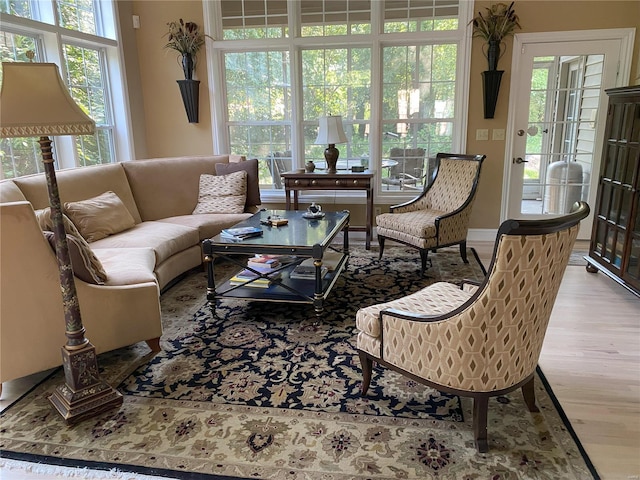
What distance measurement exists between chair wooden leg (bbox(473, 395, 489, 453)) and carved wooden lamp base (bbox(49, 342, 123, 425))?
5.39 ft

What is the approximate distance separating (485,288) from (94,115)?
461cm

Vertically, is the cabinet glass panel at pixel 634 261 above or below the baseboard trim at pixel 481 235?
above

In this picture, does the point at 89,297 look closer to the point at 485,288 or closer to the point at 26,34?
the point at 485,288

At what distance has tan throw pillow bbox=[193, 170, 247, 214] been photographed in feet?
14.7

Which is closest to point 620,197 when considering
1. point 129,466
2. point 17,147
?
point 129,466

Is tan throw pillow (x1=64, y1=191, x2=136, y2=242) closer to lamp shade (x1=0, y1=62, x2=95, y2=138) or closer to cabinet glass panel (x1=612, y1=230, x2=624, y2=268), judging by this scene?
lamp shade (x1=0, y1=62, x2=95, y2=138)

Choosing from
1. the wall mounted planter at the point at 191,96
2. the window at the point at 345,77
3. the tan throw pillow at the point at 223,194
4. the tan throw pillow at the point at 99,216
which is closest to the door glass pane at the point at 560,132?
the window at the point at 345,77

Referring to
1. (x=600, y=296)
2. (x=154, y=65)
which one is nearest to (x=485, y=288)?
(x=600, y=296)

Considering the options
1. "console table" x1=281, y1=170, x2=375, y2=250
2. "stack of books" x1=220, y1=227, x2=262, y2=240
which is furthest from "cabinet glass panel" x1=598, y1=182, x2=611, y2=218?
"stack of books" x1=220, y1=227, x2=262, y2=240

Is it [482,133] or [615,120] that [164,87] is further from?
[615,120]

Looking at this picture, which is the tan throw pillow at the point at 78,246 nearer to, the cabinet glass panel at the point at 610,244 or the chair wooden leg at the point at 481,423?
the chair wooden leg at the point at 481,423

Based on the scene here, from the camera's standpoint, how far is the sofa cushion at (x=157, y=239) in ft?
11.2

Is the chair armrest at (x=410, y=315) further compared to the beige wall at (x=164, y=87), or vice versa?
the beige wall at (x=164, y=87)

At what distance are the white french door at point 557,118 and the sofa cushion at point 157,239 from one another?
3358 millimetres
